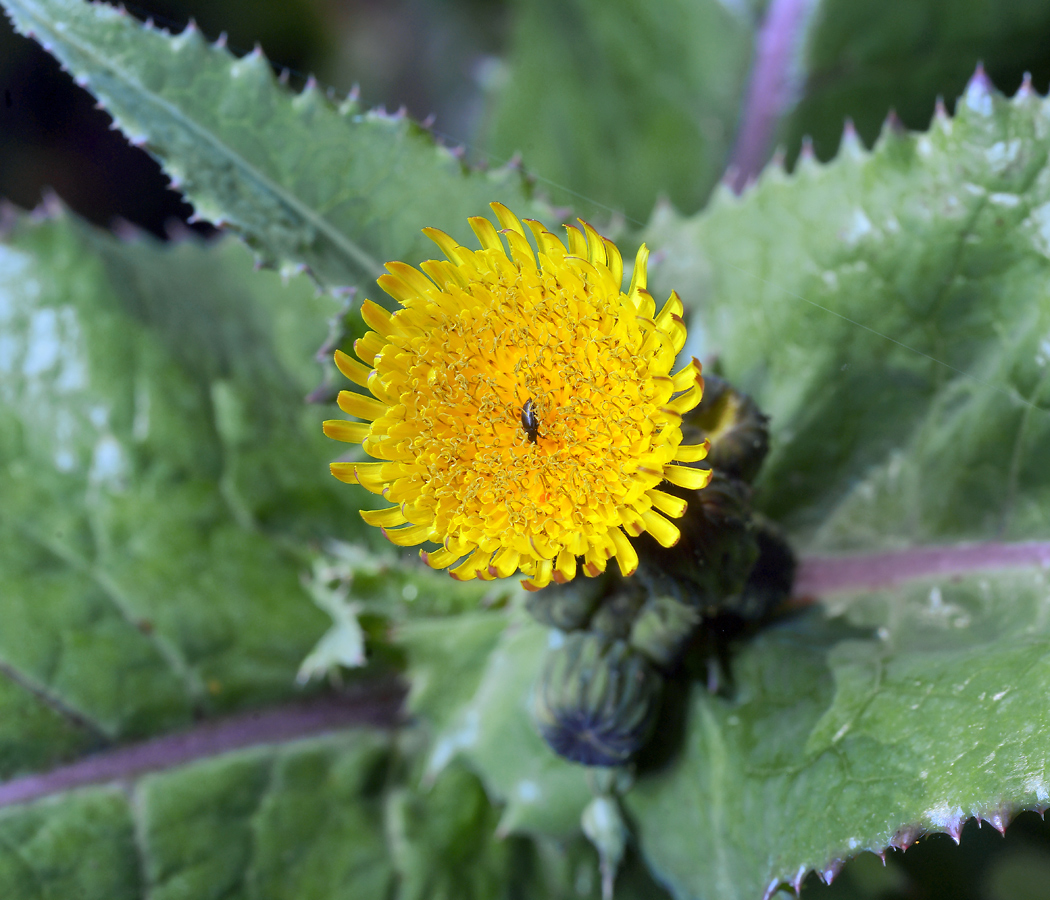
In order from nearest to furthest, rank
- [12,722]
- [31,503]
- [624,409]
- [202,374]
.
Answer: [624,409]
[12,722]
[31,503]
[202,374]

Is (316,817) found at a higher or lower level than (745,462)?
lower

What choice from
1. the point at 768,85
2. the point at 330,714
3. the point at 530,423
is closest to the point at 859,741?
the point at 530,423

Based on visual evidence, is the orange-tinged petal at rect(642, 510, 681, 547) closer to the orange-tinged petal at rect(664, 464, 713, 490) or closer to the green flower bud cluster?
the orange-tinged petal at rect(664, 464, 713, 490)

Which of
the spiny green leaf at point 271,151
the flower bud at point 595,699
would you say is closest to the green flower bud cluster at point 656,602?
the flower bud at point 595,699

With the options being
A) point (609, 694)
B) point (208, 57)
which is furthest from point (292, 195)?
point (609, 694)

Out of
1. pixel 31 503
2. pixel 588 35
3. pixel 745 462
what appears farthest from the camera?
pixel 588 35

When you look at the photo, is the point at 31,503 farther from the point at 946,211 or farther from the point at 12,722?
the point at 946,211
